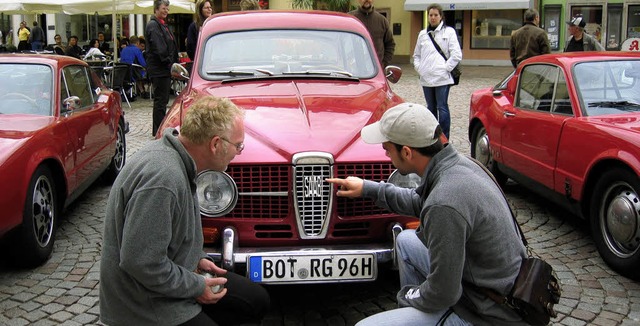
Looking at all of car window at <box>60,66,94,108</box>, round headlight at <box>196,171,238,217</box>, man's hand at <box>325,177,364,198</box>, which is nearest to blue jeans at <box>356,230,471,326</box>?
man's hand at <box>325,177,364,198</box>

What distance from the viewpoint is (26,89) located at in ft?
20.5

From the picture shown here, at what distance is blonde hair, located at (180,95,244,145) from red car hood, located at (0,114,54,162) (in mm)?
2390

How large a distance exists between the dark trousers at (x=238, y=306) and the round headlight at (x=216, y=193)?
2.48 ft

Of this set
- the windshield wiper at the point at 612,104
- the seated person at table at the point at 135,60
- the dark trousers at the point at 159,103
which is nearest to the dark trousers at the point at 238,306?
the windshield wiper at the point at 612,104

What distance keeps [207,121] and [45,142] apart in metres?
3.04

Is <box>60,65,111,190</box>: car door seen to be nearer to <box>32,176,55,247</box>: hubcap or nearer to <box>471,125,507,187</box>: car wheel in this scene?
<box>32,176,55,247</box>: hubcap

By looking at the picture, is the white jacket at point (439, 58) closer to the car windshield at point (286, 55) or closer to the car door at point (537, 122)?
the car door at point (537, 122)

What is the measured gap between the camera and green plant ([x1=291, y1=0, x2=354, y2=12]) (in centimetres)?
3156

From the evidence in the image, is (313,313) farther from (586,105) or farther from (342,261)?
(586,105)

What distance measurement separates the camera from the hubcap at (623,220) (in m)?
4.80

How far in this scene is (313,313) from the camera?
4418mm

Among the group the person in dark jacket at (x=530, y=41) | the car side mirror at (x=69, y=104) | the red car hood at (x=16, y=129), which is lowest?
the red car hood at (x=16, y=129)

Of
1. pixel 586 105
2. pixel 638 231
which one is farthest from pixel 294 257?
pixel 586 105

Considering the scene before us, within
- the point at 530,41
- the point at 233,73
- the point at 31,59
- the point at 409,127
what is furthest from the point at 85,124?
the point at 530,41
